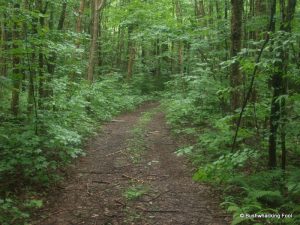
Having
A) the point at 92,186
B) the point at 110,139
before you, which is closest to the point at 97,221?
the point at 92,186

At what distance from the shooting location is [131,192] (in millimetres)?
6945

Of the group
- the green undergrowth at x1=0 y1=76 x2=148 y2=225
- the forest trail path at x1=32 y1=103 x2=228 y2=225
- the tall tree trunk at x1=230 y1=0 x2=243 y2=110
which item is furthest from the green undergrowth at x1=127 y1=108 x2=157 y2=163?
the tall tree trunk at x1=230 y1=0 x2=243 y2=110

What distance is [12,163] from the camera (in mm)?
6562

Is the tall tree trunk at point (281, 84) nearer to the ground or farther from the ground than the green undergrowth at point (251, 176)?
farther from the ground

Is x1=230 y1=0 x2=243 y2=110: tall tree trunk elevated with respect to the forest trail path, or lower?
elevated

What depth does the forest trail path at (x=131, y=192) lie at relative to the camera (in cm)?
571

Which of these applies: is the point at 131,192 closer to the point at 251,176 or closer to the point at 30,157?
the point at 30,157

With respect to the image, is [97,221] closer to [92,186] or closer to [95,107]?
[92,186]

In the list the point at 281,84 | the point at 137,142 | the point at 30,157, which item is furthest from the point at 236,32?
the point at 30,157

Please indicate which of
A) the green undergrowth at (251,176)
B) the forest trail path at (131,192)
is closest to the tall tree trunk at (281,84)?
the green undergrowth at (251,176)

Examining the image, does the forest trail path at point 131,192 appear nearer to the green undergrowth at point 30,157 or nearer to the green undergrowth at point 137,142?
the green undergrowth at point 137,142

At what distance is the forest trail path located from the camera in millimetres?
5711

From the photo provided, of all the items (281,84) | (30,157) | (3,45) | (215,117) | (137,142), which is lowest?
(137,142)

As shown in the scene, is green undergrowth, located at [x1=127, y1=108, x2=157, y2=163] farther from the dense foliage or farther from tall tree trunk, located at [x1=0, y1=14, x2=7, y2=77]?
tall tree trunk, located at [x1=0, y1=14, x2=7, y2=77]
